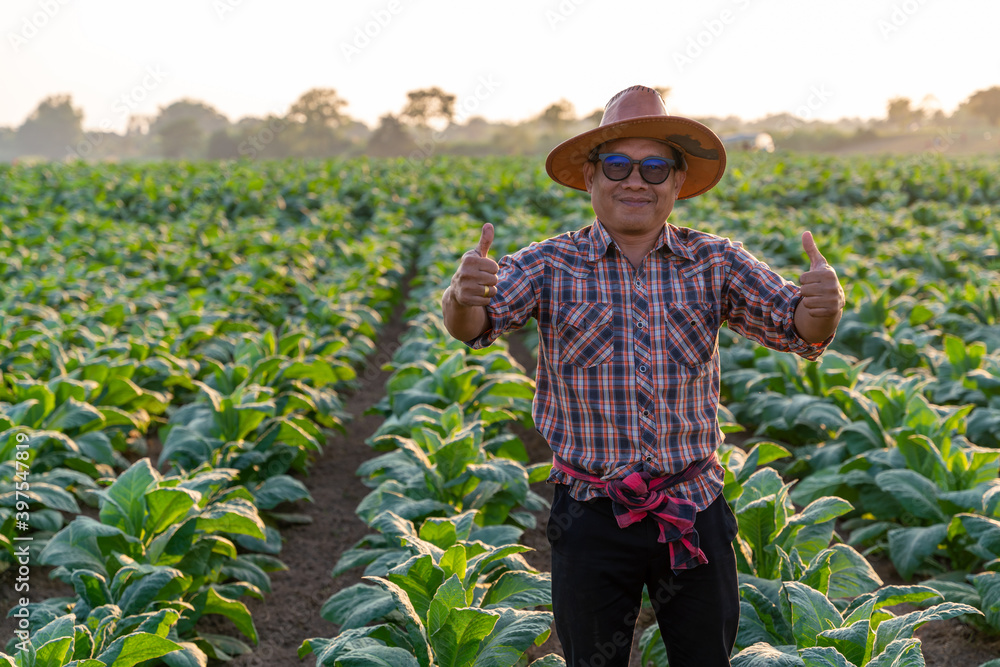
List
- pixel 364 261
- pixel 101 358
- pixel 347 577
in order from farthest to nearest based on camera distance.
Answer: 1. pixel 364 261
2. pixel 101 358
3. pixel 347 577

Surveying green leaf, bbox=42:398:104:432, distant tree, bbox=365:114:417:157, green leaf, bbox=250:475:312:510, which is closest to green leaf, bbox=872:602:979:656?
green leaf, bbox=250:475:312:510

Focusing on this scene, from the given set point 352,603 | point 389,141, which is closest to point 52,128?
point 389,141

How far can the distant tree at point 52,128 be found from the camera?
113 m

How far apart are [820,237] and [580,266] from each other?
10784 millimetres

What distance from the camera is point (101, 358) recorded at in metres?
5.05

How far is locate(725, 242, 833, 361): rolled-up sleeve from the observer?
177 centimetres

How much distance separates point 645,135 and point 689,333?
54cm

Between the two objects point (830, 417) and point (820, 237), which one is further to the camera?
point (820, 237)

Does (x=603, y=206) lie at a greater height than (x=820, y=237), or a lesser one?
lesser

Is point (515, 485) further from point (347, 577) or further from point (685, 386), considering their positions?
point (685, 386)

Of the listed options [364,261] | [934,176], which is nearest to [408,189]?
[364,261]

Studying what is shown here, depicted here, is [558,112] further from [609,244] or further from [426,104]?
[609,244]

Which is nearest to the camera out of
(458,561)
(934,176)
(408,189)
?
(458,561)

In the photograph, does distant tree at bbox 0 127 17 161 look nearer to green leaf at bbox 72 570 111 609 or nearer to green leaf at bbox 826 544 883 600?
green leaf at bbox 72 570 111 609
